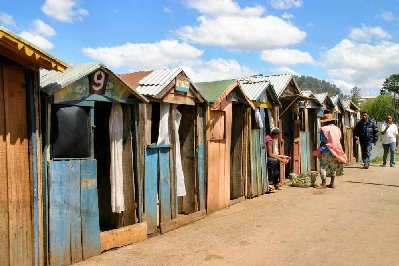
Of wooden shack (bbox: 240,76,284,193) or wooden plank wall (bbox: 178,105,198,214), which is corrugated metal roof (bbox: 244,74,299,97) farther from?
wooden plank wall (bbox: 178,105,198,214)

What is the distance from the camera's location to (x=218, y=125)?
9.02m

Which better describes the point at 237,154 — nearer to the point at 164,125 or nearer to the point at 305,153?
the point at 164,125

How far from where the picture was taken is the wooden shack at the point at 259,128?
34.2ft

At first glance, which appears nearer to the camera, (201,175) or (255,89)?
(201,175)

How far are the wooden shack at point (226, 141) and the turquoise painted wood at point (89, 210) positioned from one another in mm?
3182

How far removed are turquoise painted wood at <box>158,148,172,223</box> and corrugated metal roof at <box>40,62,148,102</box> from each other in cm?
138

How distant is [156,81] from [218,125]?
88.7 inches

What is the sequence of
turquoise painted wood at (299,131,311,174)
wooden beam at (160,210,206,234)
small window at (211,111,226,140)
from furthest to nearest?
turquoise painted wood at (299,131,311,174)
small window at (211,111,226,140)
wooden beam at (160,210,206,234)

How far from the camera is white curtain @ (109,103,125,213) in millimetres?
6391

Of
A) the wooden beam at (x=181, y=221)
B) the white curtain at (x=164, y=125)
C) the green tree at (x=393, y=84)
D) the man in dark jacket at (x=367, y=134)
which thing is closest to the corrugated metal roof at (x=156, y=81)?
the white curtain at (x=164, y=125)

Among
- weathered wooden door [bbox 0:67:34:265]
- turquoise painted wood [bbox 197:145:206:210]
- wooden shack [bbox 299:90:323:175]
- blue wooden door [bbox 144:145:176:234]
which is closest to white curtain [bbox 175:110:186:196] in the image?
blue wooden door [bbox 144:145:176:234]

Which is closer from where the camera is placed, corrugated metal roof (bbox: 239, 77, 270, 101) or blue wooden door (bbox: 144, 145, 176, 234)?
blue wooden door (bbox: 144, 145, 176, 234)

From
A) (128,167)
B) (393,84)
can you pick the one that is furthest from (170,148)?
(393,84)

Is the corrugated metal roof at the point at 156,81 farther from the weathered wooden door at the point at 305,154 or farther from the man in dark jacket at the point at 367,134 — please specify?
the man in dark jacket at the point at 367,134
